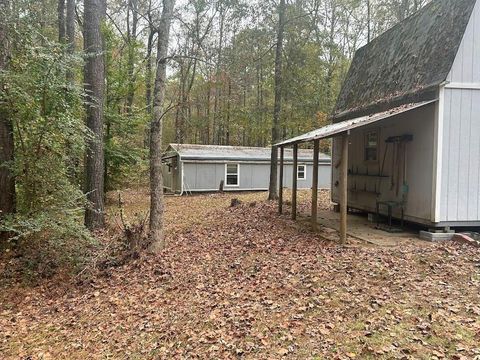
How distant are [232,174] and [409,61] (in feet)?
41.7

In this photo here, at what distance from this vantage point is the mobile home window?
20375 mm

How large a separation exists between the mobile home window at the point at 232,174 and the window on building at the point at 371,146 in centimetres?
1083

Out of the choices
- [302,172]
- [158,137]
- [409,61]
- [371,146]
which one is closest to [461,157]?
[371,146]

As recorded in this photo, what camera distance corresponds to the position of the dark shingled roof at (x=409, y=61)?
25.4ft

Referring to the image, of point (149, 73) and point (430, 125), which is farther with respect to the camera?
point (149, 73)

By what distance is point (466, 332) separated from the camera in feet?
12.4

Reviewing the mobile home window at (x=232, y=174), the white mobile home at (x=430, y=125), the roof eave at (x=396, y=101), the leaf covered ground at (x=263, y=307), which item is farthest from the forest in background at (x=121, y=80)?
the white mobile home at (x=430, y=125)

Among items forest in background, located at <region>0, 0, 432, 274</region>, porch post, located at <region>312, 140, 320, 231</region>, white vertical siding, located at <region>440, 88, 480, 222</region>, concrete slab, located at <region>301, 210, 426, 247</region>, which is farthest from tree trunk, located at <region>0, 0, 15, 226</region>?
white vertical siding, located at <region>440, 88, 480, 222</region>

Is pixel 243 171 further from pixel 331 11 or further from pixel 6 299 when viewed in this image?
pixel 6 299

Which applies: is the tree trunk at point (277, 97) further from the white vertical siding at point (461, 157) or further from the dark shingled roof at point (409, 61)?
the white vertical siding at point (461, 157)

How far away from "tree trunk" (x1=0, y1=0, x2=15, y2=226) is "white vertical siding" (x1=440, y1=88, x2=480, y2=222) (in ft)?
29.1

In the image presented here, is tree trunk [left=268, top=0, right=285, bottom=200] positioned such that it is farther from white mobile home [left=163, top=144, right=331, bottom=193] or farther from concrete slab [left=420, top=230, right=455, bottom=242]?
concrete slab [left=420, top=230, right=455, bottom=242]

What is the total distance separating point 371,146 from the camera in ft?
33.2

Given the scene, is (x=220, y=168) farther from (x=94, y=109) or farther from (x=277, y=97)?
(x=94, y=109)
